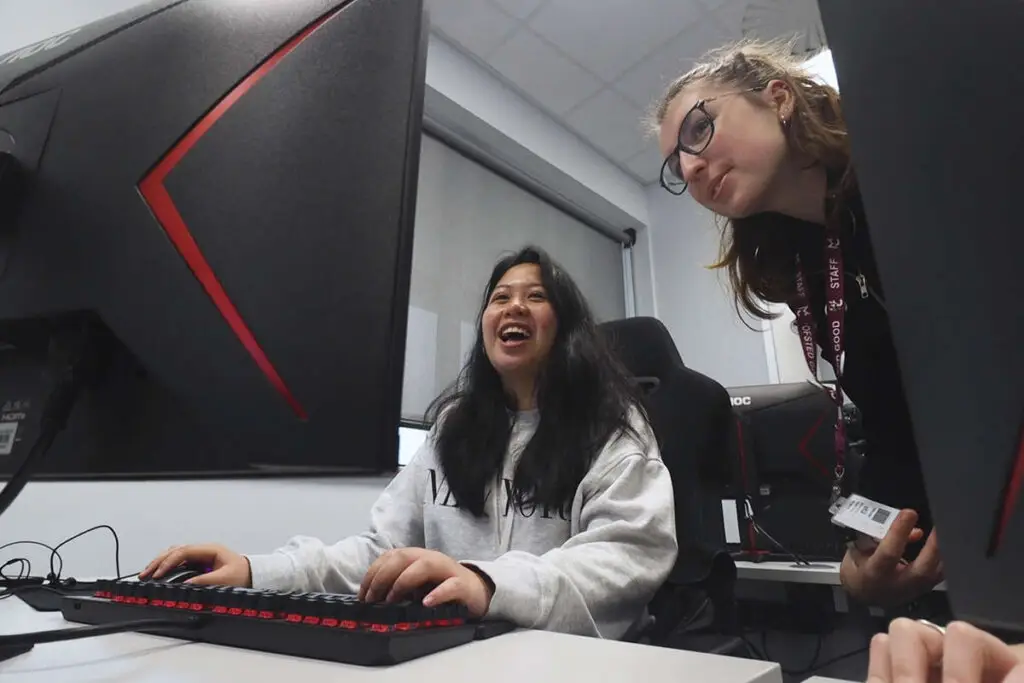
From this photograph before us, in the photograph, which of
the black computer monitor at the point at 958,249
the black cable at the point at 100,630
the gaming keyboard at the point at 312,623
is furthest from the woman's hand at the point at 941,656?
the black cable at the point at 100,630

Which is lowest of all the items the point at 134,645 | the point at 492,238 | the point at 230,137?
the point at 134,645

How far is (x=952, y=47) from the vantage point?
→ 245 millimetres

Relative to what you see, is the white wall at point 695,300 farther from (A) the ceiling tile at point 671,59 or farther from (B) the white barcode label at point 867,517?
(B) the white barcode label at point 867,517

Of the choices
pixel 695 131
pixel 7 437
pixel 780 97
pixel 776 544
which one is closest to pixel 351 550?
pixel 7 437

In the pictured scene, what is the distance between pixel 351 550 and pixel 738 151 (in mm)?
822

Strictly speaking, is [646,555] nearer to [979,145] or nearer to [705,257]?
[979,145]

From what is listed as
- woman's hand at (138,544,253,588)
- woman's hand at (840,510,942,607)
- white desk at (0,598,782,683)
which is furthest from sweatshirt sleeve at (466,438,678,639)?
woman's hand at (138,544,253,588)

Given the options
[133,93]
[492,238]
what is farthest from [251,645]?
[492,238]

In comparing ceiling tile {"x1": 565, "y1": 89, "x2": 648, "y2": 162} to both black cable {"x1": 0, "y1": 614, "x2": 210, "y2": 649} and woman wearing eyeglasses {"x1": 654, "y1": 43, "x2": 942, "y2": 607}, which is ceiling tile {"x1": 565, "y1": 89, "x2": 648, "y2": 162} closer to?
woman wearing eyeglasses {"x1": 654, "y1": 43, "x2": 942, "y2": 607}

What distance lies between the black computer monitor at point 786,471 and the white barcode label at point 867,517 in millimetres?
1003

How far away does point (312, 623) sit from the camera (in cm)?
41

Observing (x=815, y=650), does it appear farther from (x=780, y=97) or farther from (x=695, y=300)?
(x=780, y=97)

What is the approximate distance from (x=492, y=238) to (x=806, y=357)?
1.84m

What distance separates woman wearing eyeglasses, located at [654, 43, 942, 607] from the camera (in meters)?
0.80
